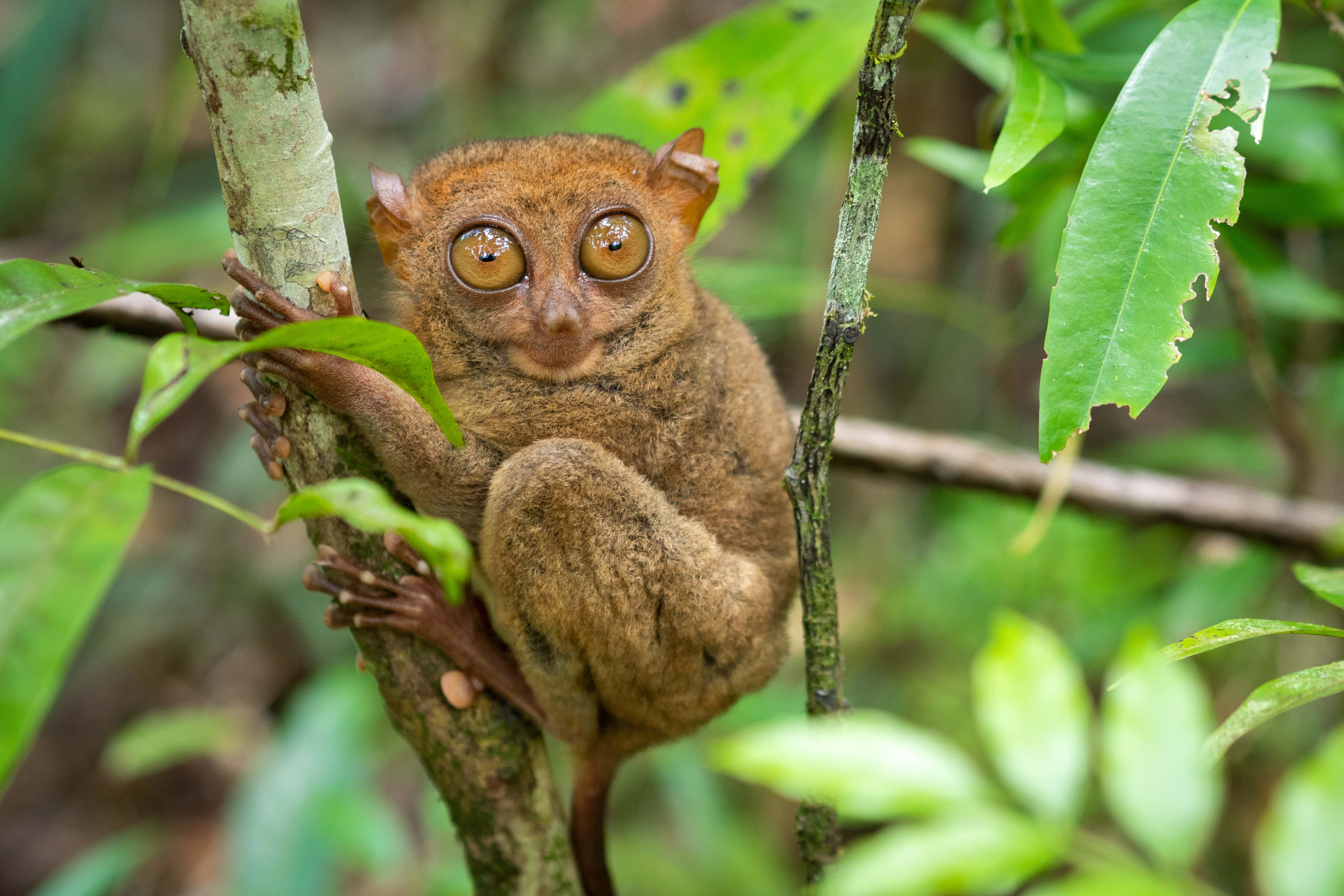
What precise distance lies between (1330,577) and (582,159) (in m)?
1.79

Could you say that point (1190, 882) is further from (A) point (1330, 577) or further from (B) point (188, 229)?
(B) point (188, 229)

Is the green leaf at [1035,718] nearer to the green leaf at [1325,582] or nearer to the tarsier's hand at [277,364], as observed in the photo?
the green leaf at [1325,582]

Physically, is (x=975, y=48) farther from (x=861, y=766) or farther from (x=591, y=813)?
(x=861, y=766)

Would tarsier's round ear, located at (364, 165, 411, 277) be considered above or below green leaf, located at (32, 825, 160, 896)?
above

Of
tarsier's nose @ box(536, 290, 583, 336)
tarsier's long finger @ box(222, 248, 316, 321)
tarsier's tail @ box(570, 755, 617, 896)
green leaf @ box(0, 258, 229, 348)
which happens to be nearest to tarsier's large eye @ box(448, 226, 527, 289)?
tarsier's nose @ box(536, 290, 583, 336)

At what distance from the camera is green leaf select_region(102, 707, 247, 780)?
155 inches

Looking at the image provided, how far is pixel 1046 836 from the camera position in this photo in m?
0.78

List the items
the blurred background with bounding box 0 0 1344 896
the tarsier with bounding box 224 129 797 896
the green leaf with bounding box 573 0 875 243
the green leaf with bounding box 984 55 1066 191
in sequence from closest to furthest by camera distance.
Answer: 1. the green leaf with bounding box 984 55 1066 191
2. the tarsier with bounding box 224 129 797 896
3. the green leaf with bounding box 573 0 875 243
4. the blurred background with bounding box 0 0 1344 896

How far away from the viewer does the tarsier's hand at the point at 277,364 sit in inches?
72.0

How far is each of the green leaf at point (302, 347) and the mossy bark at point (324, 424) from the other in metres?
0.47

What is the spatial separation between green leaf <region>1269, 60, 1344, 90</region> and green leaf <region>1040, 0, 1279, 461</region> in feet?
1.09

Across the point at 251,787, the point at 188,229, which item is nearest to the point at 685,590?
the point at 251,787

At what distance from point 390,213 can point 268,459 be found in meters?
0.71

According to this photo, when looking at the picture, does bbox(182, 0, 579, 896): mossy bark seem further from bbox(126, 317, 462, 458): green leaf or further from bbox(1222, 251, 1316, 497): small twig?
bbox(1222, 251, 1316, 497): small twig
